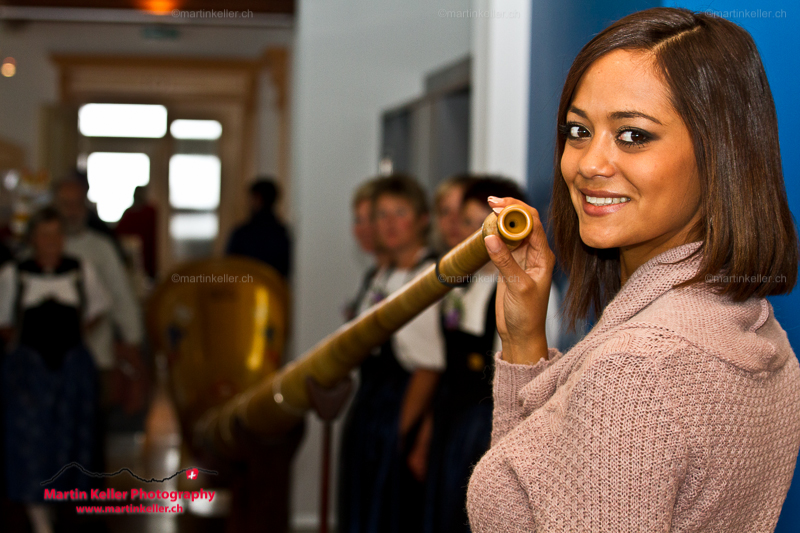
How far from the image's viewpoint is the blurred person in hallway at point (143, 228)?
4.05 metres

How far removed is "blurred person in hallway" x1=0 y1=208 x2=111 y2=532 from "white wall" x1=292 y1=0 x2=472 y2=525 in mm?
1060

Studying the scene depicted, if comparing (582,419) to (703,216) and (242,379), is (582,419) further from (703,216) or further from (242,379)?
(242,379)

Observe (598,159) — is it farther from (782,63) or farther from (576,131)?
(782,63)

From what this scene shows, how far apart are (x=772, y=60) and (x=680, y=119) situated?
1.49 ft

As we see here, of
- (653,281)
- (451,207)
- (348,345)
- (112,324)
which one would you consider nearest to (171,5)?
(112,324)

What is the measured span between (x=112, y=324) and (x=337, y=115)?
1446 millimetres

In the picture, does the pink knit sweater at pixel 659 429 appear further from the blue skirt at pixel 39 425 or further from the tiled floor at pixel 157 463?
the blue skirt at pixel 39 425

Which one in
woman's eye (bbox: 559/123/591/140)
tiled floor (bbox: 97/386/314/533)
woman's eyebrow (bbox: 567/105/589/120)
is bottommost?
tiled floor (bbox: 97/386/314/533)

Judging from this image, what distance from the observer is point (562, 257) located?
923 millimetres

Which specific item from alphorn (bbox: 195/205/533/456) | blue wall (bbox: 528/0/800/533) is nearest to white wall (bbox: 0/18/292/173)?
alphorn (bbox: 195/205/533/456)

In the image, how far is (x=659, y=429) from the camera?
61cm

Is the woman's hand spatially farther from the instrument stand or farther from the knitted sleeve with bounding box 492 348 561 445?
the instrument stand

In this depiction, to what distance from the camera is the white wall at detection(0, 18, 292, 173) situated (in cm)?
388

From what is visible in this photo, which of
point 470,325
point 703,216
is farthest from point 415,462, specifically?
point 703,216
